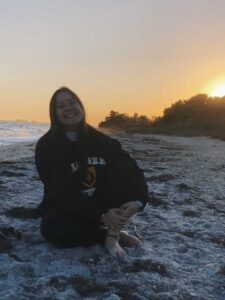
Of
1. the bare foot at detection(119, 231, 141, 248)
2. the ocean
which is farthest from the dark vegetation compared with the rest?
the bare foot at detection(119, 231, 141, 248)

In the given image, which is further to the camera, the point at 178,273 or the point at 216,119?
the point at 216,119

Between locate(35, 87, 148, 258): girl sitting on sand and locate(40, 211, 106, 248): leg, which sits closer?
locate(35, 87, 148, 258): girl sitting on sand

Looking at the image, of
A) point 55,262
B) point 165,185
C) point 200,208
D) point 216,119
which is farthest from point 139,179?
point 216,119

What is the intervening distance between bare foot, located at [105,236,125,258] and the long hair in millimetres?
641

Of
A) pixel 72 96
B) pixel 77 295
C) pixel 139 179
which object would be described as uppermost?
pixel 72 96

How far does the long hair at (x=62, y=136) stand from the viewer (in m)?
4.48

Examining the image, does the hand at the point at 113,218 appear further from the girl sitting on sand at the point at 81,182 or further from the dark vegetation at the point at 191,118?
the dark vegetation at the point at 191,118

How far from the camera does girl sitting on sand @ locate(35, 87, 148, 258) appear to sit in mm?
4414

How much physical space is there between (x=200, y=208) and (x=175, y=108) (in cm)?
6342

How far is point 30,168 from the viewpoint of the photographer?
11039 mm

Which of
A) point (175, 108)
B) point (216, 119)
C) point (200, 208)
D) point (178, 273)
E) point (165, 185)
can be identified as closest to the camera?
point (178, 273)

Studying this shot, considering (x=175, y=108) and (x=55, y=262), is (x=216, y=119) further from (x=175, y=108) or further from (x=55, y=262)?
(x=55, y=262)

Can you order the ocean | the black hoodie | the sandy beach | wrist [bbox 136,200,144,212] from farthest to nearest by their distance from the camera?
the ocean, wrist [bbox 136,200,144,212], the black hoodie, the sandy beach

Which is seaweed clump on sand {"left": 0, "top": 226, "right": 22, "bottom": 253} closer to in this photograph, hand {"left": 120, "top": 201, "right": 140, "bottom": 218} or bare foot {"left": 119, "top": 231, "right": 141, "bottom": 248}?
bare foot {"left": 119, "top": 231, "right": 141, "bottom": 248}
